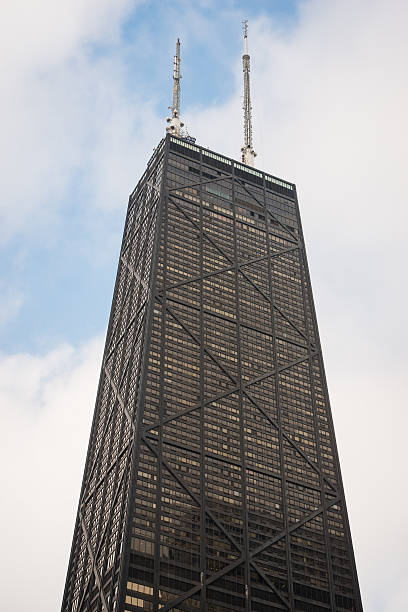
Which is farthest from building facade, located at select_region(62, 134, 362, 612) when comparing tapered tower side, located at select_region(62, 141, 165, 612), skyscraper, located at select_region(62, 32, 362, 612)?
tapered tower side, located at select_region(62, 141, 165, 612)

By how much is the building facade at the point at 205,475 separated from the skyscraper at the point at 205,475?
10.5 inches

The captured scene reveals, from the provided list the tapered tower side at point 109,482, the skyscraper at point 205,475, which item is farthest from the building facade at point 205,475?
the tapered tower side at point 109,482

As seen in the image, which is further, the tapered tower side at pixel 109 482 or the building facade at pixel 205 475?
the tapered tower side at pixel 109 482

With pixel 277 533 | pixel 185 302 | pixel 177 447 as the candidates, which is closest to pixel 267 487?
pixel 277 533

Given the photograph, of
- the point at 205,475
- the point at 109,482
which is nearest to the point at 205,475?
the point at 205,475

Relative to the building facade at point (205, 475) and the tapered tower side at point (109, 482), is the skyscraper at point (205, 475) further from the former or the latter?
the tapered tower side at point (109, 482)

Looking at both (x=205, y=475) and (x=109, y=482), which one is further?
(x=109, y=482)

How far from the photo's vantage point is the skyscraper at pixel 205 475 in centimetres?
14738

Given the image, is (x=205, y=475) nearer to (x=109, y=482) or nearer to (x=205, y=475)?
(x=205, y=475)

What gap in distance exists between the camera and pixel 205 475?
16238 cm

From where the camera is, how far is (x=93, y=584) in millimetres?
151625

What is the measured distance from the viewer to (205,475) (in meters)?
162

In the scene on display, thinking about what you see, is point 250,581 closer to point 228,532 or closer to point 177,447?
point 228,532

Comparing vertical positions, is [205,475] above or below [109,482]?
below
